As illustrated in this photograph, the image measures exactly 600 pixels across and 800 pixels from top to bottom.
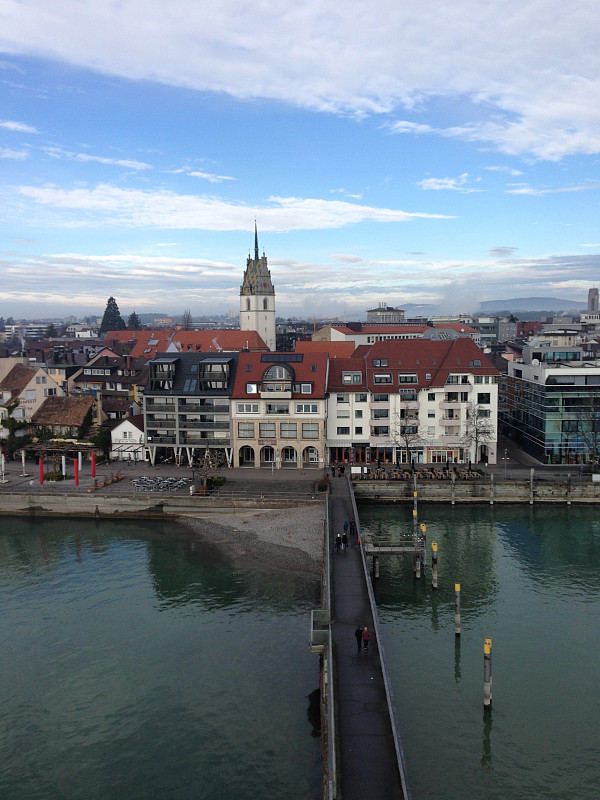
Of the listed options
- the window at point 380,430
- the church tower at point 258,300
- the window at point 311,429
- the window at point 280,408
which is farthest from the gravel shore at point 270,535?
the church tower at point 258,300

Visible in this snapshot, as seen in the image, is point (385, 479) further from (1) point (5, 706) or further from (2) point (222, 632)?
(1) point (5, 706)

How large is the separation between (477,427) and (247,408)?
85.3 ft

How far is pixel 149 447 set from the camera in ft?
247

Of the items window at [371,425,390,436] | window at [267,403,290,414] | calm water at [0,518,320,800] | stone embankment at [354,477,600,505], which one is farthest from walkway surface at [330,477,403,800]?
window at [371,425,390,436]

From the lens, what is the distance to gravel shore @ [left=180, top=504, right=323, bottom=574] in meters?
50.6

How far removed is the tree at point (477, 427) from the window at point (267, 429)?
2175 cm

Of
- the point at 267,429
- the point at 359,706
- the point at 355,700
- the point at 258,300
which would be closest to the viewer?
the point at 359,706

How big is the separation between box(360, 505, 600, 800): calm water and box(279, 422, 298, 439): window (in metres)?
18.1

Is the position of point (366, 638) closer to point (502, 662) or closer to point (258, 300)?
point (502, 662)

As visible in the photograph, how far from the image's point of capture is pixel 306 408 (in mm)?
72250

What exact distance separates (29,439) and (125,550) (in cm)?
3123

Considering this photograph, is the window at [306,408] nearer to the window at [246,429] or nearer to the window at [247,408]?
the window at [247,408]

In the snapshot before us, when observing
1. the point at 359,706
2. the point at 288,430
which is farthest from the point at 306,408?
the point at 359,706

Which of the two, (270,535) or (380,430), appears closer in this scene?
(270,535)
